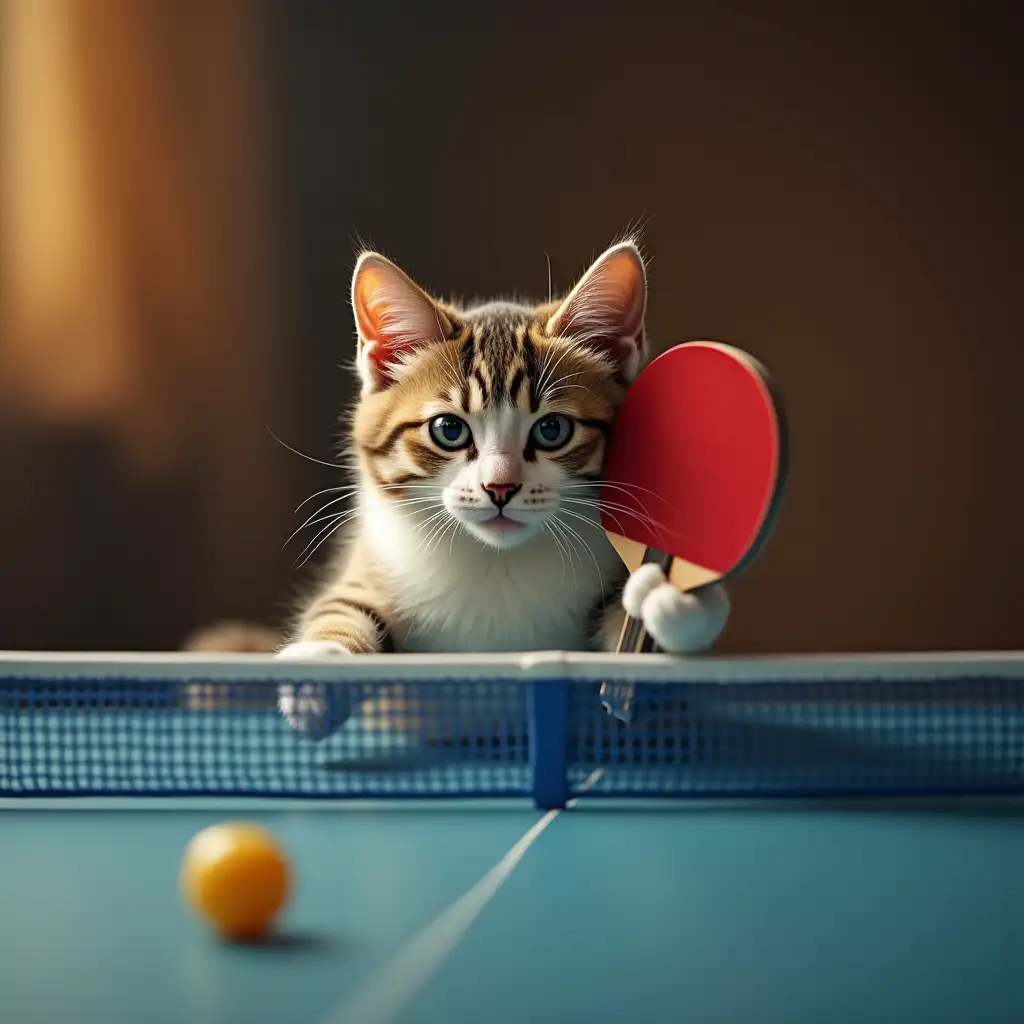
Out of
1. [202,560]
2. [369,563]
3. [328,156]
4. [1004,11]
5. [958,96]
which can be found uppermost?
[1004,11]

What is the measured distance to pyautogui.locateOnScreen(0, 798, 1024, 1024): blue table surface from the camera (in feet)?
2.35

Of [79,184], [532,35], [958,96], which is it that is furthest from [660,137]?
[79,184]

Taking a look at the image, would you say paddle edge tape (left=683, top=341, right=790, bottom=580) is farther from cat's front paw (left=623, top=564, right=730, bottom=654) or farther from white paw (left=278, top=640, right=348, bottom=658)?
white paw (left=278, top=640, right=348, bottom=658)

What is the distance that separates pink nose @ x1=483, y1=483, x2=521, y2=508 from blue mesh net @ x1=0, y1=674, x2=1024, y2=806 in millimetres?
216

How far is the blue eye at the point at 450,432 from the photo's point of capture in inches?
51.3

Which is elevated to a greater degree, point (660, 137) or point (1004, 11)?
point (1004, 11)

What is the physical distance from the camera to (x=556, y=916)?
0.86 metres

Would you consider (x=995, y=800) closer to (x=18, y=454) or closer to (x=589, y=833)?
(x=589, y=833)

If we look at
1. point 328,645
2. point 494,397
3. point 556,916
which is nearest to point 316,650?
point 328,645

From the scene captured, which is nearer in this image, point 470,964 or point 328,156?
point 470,964

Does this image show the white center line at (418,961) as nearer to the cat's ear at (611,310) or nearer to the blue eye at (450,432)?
the blue eye at (450,432)

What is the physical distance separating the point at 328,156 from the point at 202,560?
93cm

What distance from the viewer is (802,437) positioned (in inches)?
92.4

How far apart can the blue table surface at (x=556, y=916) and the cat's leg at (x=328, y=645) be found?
0.09 meters
